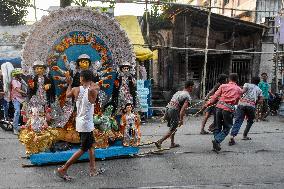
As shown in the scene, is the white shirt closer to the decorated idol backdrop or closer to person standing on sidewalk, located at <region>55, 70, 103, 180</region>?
person standing on sidewalk, located at <region>55, 70, 103, 180</region>

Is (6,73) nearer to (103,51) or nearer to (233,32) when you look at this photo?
(103,51)

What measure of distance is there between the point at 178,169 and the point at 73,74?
8.70 ft

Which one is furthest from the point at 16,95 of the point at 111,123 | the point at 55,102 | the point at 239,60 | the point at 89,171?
the point at 239,60

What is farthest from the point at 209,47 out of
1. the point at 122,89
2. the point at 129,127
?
the point at 129,127

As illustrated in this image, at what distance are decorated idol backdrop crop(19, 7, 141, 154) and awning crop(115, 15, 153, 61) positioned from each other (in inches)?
215

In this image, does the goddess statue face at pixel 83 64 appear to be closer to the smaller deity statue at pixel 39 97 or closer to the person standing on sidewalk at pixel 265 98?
the smaller deity statue at pixel 39 97

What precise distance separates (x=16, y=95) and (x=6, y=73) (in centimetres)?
116

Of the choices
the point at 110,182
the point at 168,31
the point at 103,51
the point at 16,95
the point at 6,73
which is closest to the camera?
the point at 110,182

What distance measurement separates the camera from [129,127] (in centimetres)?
700

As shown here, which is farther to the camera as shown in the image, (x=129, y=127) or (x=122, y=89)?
(x=122, y=89)

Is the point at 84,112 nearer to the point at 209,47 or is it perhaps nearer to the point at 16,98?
the point at 16,98

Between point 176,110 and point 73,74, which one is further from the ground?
point 73,74

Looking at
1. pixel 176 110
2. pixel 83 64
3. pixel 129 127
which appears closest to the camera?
pixel 83 64

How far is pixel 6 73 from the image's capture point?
1034cm
